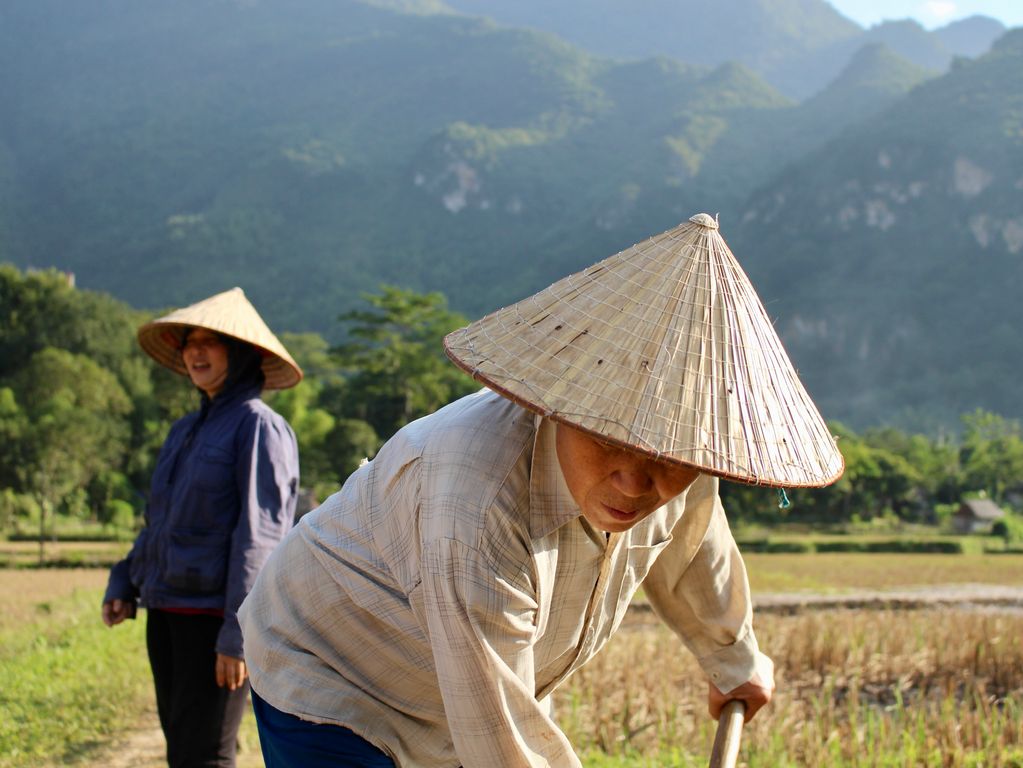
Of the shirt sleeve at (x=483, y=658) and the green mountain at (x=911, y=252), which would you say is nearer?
the shirt sleeve at (x=483, y=658)

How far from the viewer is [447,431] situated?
1.60 metres

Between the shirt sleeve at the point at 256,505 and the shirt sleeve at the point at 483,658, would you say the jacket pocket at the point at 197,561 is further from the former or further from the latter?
the shirt sleeve at the point at 483,658

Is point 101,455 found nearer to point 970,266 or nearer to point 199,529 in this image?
point 199,529

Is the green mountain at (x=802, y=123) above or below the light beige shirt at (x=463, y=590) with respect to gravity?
above

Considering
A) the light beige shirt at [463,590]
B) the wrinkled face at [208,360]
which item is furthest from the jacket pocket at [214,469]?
the light beige shirt at [463,590]

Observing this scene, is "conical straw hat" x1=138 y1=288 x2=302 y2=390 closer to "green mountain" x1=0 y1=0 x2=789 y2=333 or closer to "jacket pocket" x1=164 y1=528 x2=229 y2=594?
"jacket pocket" x1=164 y1=528 x2=229 y2=594

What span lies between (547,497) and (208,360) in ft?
6.10

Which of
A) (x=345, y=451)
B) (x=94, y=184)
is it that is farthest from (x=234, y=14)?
(x=345, y=451)

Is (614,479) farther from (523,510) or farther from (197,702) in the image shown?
(197,702)

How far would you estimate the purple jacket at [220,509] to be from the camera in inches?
113

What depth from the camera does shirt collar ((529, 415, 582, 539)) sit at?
5.16ft

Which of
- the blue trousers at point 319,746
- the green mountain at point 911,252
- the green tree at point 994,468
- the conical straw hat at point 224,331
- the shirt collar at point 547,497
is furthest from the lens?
the green mountain at point 911,252

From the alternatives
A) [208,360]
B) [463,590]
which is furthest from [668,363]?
[208,360]

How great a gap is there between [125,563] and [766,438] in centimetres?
226
